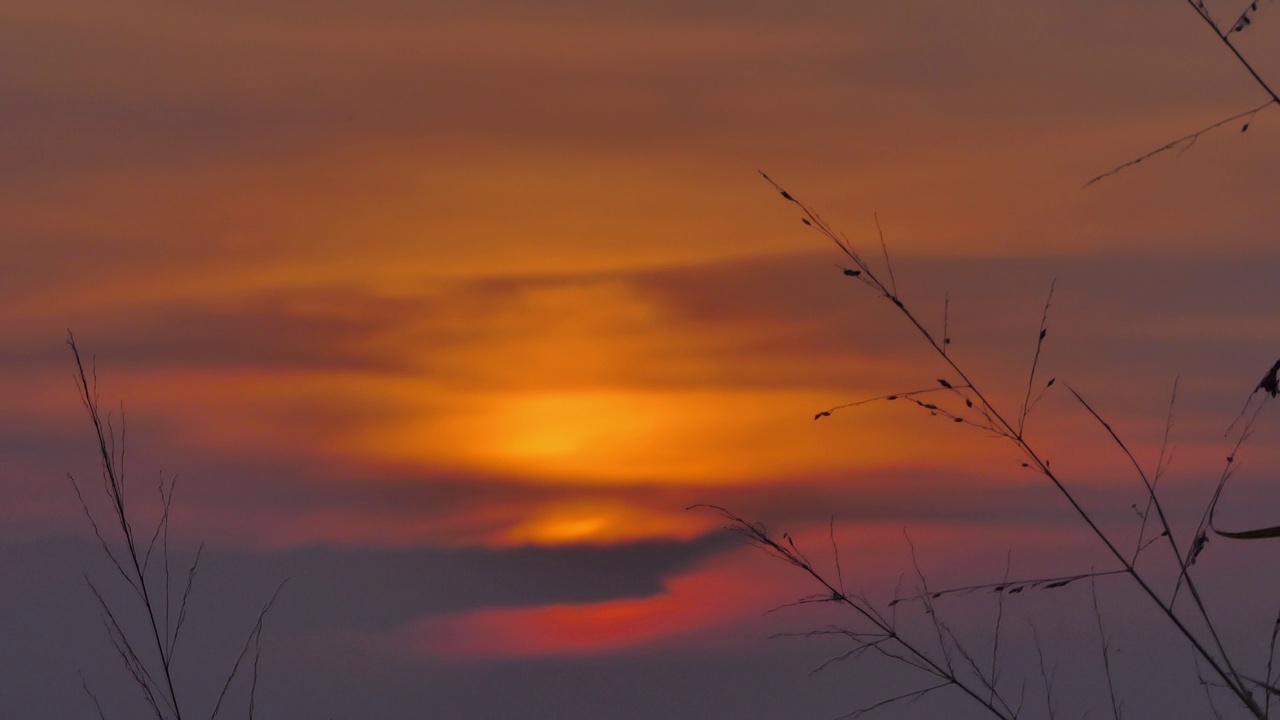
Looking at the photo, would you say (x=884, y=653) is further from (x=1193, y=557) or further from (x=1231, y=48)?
(x=1231, y=48)

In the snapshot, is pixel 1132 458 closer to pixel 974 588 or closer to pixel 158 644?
pixel 974 588

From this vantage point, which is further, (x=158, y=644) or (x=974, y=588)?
(x=158, y=644)

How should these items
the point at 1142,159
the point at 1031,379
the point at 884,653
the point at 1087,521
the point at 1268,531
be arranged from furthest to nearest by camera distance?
the point at 884,653 → the point at 1031,379 → the point at 1087,521 → the point at 1142,159 → the point at 1268,531

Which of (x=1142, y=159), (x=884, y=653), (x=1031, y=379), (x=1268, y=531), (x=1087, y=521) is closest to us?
(x=1268, y=531)

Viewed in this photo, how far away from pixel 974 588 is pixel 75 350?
3156 millimetres

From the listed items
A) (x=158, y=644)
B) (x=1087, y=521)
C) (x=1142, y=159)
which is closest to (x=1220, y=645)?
(x=1087, y=521)

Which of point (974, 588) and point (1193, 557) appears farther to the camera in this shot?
point (974, 588)

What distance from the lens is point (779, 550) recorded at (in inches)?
127

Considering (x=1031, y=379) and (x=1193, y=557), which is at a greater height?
(x=1031, y=379)

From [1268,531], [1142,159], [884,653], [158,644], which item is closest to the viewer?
[1268,531]

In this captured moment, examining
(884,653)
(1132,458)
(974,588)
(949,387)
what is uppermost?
(949,387)

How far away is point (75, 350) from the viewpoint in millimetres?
4141

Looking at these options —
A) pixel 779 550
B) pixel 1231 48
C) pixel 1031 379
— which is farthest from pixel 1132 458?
pixel 779 550

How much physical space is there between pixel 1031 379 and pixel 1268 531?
0.72m
